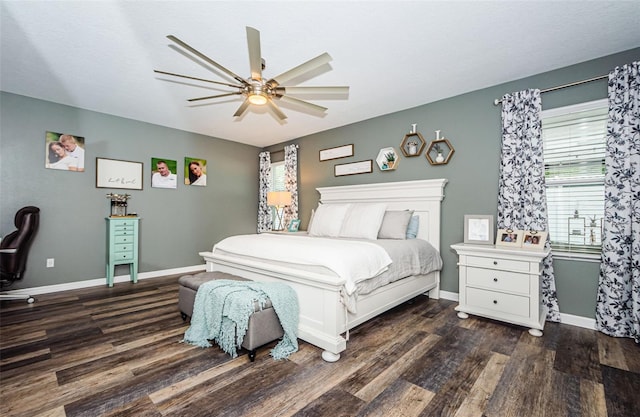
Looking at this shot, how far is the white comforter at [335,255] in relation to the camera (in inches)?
90.7

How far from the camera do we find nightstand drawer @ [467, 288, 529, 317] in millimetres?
2723

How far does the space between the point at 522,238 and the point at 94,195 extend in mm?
5577

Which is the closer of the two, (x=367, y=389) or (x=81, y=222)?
(x=367, y=389)

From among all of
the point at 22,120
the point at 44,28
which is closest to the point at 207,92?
the point at 44,28

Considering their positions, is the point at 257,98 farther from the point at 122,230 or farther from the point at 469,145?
the point at 122,230

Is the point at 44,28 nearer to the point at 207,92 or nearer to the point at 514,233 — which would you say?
the point at 207,92

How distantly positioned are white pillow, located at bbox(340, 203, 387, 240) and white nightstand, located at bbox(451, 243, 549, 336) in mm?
947

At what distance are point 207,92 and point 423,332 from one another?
359 centimetres

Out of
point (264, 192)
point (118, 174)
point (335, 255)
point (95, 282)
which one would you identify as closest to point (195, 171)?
point (118, 174)

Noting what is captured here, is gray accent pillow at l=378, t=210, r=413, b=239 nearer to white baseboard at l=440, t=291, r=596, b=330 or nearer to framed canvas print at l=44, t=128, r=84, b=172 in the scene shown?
white baseboard at l=440, t=291, r=596, b=330

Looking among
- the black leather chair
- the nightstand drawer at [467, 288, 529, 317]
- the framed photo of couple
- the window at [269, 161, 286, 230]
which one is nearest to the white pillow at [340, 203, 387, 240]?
the nightstand drawer at [467, 288, 529, 317]

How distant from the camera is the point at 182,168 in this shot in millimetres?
5297

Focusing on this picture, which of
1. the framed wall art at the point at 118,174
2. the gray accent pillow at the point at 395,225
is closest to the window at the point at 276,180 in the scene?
the framed wall art at the point at 118,174

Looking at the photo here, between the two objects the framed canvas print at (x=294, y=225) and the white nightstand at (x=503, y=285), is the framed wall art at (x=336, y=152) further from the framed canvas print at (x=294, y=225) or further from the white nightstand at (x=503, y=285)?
the white nightstand at (x=503, y=285)
